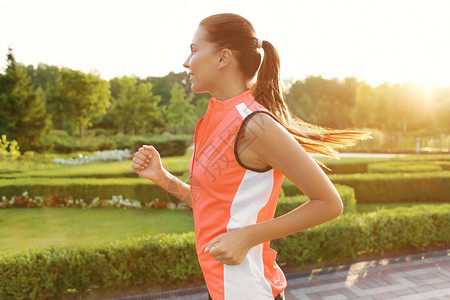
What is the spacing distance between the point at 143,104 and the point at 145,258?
95.8ft

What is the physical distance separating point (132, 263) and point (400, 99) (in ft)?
126

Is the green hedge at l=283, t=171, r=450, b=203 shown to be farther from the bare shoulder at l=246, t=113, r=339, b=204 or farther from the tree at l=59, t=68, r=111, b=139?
the tree at l=59, t=68, r=111, b=139

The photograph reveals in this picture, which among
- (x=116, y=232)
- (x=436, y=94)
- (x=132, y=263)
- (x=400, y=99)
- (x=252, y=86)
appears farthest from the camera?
(x=436, y=94)

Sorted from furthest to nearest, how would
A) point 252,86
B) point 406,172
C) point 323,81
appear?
1. point 323,81
2. point 406,172
3. point 252,86

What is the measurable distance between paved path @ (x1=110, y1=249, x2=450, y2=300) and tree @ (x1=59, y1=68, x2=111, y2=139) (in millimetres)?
24725

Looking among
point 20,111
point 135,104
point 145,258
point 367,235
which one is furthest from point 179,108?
point 145,258

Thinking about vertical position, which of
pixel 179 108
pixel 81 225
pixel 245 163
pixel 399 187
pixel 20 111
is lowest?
pixel 81 225

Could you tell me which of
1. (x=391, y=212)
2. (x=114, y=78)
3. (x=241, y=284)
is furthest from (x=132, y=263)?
(x=114, y=78)

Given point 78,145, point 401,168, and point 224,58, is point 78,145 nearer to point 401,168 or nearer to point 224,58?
point 401,168

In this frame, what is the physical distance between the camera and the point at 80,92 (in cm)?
2731

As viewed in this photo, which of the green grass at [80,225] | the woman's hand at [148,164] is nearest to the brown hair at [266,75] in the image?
the woman's hand at [148,164]

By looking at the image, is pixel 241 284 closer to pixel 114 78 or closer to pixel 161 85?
pixel 161 85

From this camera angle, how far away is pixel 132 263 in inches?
162

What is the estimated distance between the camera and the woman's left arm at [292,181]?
1.03 m
